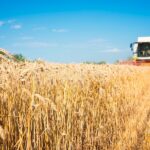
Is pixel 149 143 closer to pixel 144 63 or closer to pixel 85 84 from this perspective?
pixel 85 84

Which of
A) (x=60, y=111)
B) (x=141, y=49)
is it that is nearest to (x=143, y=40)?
(x=141, y=49)

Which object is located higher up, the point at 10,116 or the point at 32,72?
the point at 32,72

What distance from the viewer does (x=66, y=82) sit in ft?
12.4

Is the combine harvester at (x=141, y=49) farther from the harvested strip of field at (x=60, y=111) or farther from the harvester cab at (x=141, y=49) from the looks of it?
the harvested strip of field at (x=60, y=111)

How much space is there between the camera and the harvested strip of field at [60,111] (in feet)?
8.66

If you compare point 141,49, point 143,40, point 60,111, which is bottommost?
point 60,111

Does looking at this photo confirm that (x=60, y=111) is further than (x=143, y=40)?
No

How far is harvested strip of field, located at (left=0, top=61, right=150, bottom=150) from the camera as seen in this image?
2.64 meters

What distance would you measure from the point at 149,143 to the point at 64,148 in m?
2.26

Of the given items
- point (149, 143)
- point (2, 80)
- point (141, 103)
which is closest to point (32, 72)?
point (2, 80)

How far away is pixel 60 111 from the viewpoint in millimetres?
3488

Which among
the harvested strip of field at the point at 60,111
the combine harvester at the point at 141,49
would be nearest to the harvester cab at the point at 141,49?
the combine harvester at the point at 141,49

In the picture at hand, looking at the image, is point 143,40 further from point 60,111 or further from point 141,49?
point 60,111

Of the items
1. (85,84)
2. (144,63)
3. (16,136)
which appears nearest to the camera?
(16,136)
